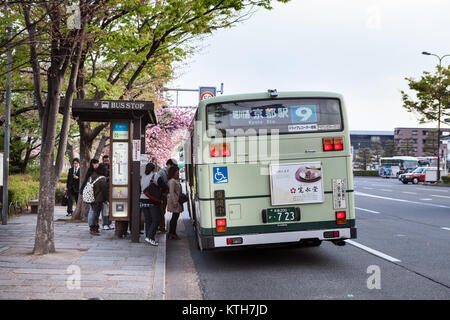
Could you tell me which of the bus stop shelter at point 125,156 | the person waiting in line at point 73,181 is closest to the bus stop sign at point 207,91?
the person waiting in line at point 73,181

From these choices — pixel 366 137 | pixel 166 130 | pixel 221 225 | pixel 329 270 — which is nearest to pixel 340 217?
pixel 329 270

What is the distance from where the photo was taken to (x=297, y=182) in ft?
24.0

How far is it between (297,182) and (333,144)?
2.77 ft

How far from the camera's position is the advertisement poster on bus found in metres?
7.27

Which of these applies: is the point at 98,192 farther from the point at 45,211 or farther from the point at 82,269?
the point at 82,269

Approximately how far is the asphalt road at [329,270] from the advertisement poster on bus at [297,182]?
43.2 inches

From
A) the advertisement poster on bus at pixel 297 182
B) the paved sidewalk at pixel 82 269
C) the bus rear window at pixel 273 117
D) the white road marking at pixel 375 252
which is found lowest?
the white road marking at pixel 375 252

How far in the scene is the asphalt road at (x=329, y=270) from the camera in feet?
19.0

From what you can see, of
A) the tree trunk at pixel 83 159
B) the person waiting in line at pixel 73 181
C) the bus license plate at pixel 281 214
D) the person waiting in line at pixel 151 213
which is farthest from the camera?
the person waiting in line at pixel 73 181

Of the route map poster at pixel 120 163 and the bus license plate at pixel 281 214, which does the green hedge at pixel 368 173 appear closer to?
the route map poster at pixel 120 163

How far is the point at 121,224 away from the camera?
10.7m

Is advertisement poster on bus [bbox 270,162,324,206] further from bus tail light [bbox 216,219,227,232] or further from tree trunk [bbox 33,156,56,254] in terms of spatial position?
tree trunk [bbox 33,156,56,254]

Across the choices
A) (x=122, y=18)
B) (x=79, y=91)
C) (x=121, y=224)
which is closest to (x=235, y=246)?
(x=121, y=224)
